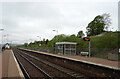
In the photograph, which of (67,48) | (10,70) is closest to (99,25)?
(67,48)

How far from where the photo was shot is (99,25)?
236ft

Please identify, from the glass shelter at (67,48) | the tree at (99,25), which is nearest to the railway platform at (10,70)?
the glass shelter at (67,48)

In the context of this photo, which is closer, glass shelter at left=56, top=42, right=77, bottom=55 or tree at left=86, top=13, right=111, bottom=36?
glass shelter at left=56, top=42, right=77, bottom=55

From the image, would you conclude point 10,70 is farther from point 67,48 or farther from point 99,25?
point 99,25

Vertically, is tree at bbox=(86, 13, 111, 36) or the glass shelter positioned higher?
tree at bbox=(86, 13, 111, 36)

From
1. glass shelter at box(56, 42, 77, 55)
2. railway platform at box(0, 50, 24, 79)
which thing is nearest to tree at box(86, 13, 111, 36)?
glass shelter at box(56, 42, 77, 55)

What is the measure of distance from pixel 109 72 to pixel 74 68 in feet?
20.4

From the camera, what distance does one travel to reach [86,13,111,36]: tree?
72238 mm

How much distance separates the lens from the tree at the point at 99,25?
7224 cm

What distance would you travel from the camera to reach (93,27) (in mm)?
76875

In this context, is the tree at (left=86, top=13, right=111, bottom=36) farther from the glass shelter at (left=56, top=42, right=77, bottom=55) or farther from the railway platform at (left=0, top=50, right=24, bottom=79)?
the railway platform at (left=0, top=50, right=24, bottom=79)

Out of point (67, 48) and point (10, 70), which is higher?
point (67, 48)

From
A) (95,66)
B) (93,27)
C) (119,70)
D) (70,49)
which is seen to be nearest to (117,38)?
(70,49)

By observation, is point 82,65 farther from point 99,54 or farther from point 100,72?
point 99,54
